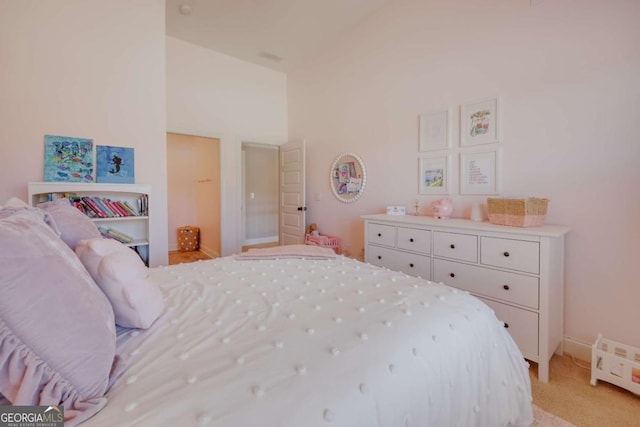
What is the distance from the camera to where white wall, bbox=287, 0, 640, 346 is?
1775 mm

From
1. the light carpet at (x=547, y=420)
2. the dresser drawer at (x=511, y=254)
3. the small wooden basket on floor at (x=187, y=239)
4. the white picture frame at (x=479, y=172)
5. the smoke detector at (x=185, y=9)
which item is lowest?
the light carpet at (x=547, y=420)

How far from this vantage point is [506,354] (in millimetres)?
1209

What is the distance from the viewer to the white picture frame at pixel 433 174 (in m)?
2.61

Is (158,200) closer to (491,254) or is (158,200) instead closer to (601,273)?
(491,254)

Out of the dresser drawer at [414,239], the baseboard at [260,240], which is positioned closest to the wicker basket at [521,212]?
the dresser drawer at [414,239]

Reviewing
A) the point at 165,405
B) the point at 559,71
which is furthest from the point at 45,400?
the point at 559,71

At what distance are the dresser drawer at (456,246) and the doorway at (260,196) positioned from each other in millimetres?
4617

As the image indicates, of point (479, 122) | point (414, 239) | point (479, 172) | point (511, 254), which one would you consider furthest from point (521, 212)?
point (479, 122)

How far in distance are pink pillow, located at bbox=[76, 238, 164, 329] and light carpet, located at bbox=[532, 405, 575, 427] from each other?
1.89m

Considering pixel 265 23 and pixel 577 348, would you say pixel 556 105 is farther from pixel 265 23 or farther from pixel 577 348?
pixel 265 23

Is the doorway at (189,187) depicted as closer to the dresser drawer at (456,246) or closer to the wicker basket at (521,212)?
the dresser drawer at (456,246)

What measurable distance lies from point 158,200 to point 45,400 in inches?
95.1

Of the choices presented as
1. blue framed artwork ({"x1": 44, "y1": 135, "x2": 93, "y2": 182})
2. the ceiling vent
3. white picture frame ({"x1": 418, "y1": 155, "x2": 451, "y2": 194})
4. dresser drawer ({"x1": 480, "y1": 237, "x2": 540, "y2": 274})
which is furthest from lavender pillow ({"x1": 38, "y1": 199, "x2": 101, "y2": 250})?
the ceiling vent

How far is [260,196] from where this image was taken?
6.42 meters
